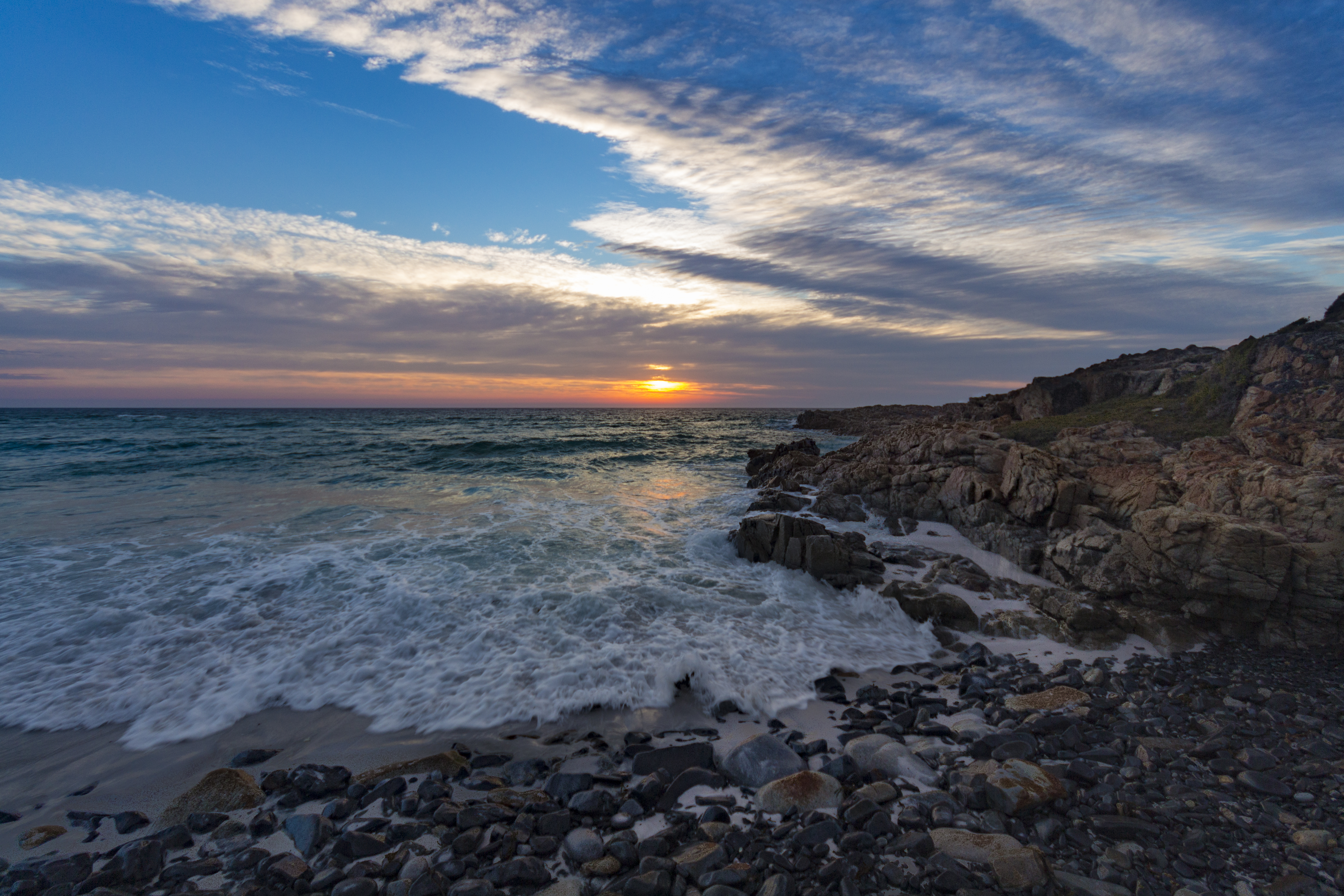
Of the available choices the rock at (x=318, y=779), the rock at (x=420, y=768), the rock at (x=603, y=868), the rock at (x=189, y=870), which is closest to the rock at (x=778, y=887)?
the rock at (x=603, y=868)

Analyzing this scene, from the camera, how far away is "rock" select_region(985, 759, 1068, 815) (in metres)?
4.02

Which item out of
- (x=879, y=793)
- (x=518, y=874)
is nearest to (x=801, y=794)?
(x=879, y=793)

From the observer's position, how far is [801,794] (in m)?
4.25

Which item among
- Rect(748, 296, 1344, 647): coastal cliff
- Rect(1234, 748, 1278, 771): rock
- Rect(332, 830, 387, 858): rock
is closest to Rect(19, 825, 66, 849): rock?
Rect(332, 830, 387, 858): rock

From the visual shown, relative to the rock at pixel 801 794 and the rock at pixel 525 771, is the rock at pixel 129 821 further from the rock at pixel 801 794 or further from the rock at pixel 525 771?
the rock at pixel 801 794

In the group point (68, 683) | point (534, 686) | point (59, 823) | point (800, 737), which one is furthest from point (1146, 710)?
point (68, 683)

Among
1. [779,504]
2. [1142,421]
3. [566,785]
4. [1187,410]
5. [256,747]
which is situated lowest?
[256,747]

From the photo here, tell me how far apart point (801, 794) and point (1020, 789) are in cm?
175

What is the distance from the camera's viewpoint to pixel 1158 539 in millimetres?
7777

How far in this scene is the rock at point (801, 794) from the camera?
4.18 m

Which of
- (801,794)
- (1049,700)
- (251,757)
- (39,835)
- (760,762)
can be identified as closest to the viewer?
(39,835)

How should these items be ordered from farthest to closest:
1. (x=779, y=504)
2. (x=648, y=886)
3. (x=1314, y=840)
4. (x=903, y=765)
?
(x=779, y=504), (x=903, y=765), (x=1314, y=840), (x=648, y=886)

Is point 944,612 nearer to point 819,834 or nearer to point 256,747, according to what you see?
point 819,834

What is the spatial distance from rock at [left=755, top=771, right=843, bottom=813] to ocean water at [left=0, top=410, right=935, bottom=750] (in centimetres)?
159
